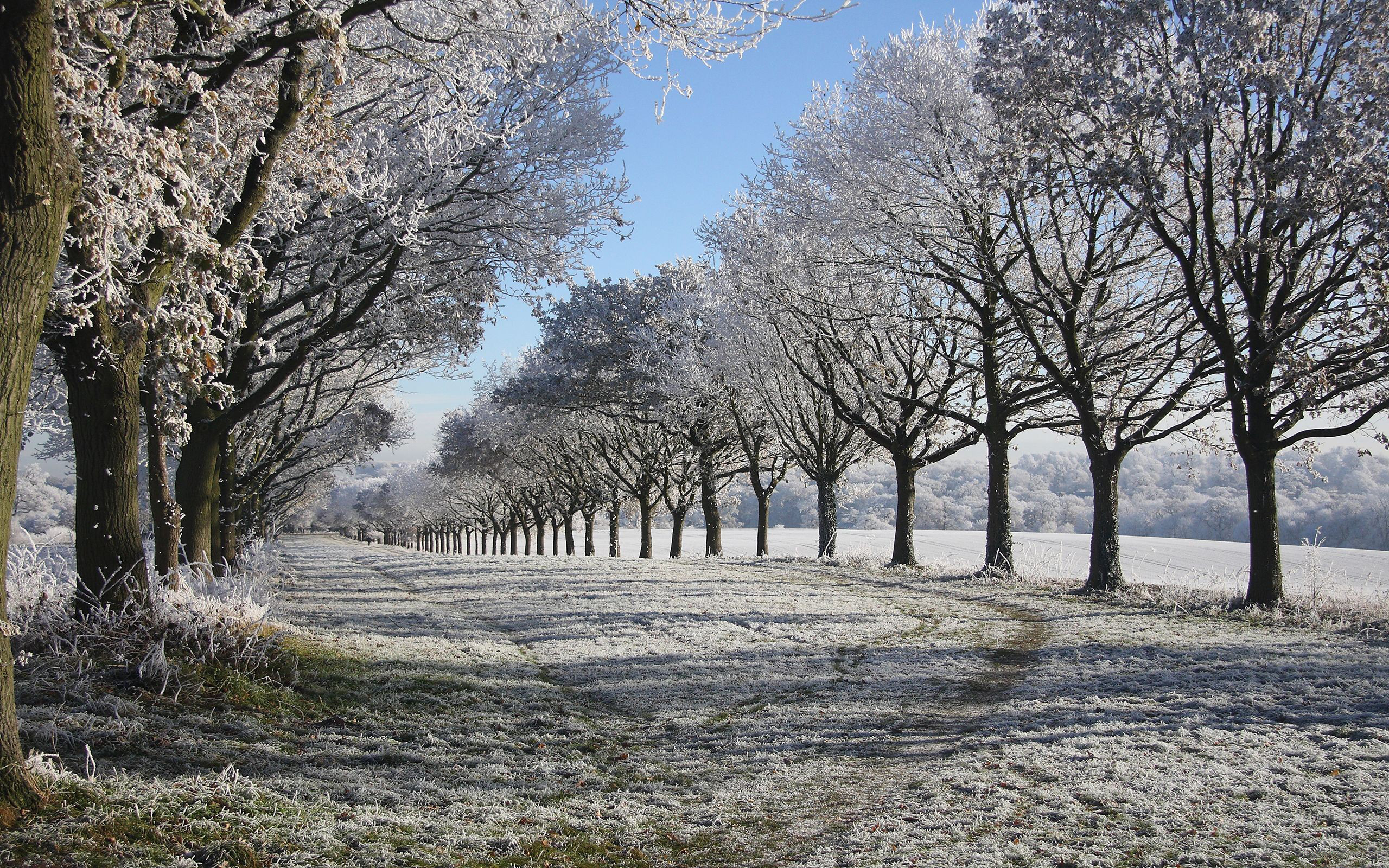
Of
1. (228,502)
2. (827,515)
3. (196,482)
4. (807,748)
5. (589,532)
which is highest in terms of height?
(196,482)

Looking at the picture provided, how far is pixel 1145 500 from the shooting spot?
83438 millimetres

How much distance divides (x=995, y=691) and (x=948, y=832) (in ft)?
11.8

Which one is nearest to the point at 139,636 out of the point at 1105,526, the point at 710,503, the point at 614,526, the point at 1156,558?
the point at 1105,526

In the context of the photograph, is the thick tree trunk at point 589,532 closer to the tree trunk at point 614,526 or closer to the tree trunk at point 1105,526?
the tree trunk at point 614,526

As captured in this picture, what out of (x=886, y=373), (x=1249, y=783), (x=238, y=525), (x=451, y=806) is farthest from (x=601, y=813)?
(x=238, y=525)

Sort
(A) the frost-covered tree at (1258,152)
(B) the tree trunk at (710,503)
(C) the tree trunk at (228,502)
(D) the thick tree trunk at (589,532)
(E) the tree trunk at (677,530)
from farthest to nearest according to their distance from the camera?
(D) the thick tree trunk at (589,532)
(E) the tree trunk at (677,530)
(B) the tree trunk at (710,503)
(C) the tree trunk at (228,502)
(A) the frost-covered tree at (1258,152)

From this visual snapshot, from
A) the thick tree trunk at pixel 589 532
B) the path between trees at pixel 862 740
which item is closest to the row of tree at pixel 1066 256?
the path between trees at pixel 862 740

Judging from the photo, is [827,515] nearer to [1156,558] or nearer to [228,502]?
[228,502]

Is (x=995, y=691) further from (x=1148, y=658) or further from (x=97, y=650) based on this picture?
(x=97, y=650)

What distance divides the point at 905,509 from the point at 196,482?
16.8 metres

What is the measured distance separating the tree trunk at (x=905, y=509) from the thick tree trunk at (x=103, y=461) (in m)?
17.6

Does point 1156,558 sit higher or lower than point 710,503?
lower

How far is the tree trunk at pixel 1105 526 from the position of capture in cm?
1508

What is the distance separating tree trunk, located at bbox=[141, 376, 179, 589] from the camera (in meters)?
8.83
